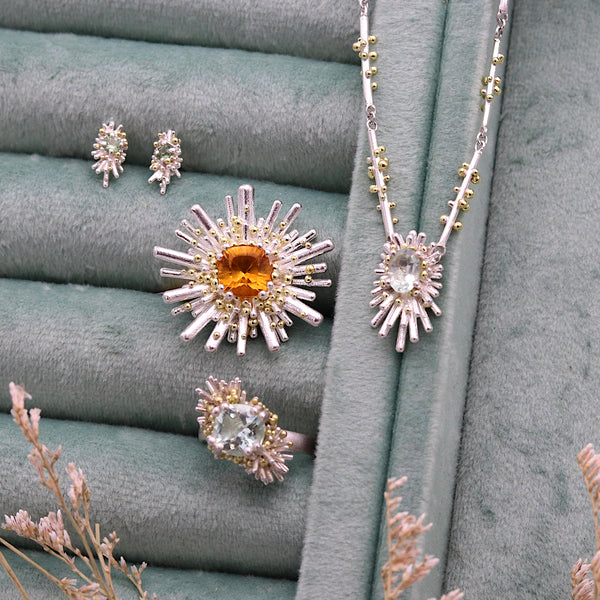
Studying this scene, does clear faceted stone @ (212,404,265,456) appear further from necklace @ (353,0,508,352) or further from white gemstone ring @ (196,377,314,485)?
necklace @ (353,0,508,352)

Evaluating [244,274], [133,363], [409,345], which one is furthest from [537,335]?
[133,363]

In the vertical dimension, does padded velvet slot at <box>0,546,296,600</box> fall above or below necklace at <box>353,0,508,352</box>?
below

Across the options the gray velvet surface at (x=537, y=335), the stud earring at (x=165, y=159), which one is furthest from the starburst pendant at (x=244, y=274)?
the gray velvet surface at (x=537, y=335)

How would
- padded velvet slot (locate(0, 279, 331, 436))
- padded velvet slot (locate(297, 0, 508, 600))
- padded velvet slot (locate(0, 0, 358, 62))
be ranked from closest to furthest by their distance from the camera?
padded velvet slot (locate(297, 0, 508, 600))
padded velvet slot (locate(0, 279, 331, 436))
padded velvet slot (locate(0, 0, 358, 62))

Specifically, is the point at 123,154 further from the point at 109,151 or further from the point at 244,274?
the point at 244,274

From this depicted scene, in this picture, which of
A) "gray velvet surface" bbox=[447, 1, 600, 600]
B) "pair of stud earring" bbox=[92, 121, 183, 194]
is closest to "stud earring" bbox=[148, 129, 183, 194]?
"pair of stud earring" bbox=[92, 121, 183, 194]

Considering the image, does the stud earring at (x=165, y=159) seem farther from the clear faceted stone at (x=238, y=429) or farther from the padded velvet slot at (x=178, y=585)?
the padded velvet slot at (x=178, y=585)

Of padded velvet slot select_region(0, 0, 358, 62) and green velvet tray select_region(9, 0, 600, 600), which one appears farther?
padded velvet slot select_region(0, 0, 358, 62)
